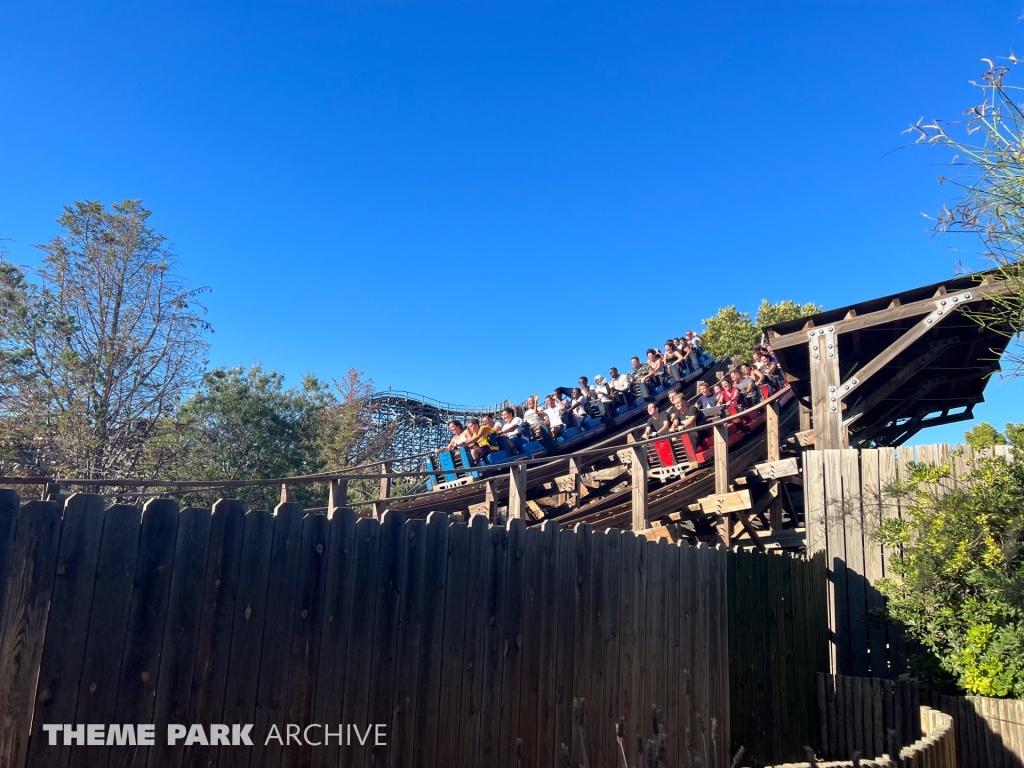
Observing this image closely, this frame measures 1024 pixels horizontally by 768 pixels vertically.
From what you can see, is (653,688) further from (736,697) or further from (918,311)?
(918,311)

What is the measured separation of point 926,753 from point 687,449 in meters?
7.55

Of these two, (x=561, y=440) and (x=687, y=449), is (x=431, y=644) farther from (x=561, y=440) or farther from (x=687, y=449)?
(x=561, y=440)

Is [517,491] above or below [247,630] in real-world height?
above

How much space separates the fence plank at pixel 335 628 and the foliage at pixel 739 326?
32.5m

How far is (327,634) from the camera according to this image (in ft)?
11.2

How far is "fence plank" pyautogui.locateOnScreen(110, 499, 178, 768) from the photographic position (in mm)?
2854

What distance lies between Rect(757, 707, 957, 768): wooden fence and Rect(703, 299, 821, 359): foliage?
3017 cm

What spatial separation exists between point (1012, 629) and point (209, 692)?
17.7 feet

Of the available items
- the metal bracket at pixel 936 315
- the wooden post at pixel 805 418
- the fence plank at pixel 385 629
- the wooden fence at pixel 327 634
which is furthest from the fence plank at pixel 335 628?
the wooden post at pixel 805 418

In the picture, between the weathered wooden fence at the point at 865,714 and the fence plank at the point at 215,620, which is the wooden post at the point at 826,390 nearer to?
the weathered wooden fence at the point at 865,714

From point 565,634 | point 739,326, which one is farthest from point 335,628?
point 739,326

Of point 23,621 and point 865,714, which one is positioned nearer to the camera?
point 23,621

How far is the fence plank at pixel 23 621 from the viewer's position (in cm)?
265

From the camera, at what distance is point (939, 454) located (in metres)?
6.75
